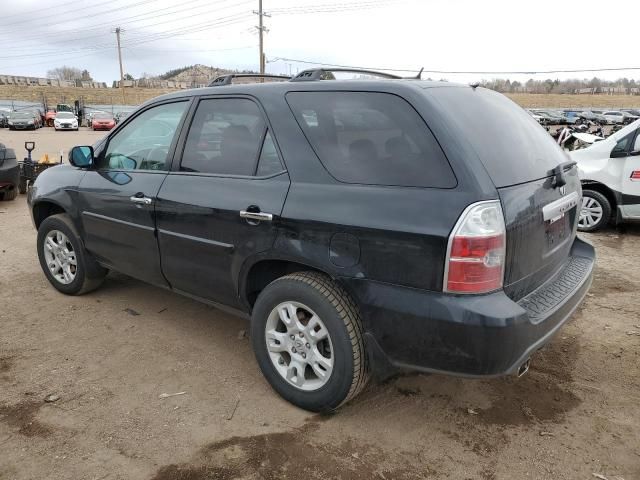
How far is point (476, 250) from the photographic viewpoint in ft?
7.54

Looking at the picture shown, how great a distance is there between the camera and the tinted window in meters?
2.46

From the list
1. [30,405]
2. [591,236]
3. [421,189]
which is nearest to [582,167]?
[591,236]

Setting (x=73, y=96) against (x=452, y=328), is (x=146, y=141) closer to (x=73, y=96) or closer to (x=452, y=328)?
(x=452, y=328)

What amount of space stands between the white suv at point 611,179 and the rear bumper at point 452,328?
16.8 feet

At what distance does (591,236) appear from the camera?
278 inches

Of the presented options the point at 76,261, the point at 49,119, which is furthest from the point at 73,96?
the point at 76,261

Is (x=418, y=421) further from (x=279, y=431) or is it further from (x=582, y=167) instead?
(x=582, y=167)

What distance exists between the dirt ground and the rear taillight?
36.9 inches

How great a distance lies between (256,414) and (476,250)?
158 cm

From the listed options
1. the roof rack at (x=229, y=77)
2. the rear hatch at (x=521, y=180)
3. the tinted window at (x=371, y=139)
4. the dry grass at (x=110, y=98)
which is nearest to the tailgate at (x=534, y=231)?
the rear hatch at (x=521, y=180)

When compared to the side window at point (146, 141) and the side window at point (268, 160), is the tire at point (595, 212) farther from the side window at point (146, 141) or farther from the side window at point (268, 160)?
the side window at point (146, 141)

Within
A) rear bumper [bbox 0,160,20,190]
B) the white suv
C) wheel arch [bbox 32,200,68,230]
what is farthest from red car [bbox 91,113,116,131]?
the white suv

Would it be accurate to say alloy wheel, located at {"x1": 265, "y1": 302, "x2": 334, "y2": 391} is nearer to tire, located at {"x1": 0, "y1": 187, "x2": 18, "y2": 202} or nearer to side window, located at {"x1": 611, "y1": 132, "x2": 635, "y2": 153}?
side window, located at {"x1": 611, "y1": 132, "x2": 635, "y2": 153}

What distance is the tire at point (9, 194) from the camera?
9116 mm
